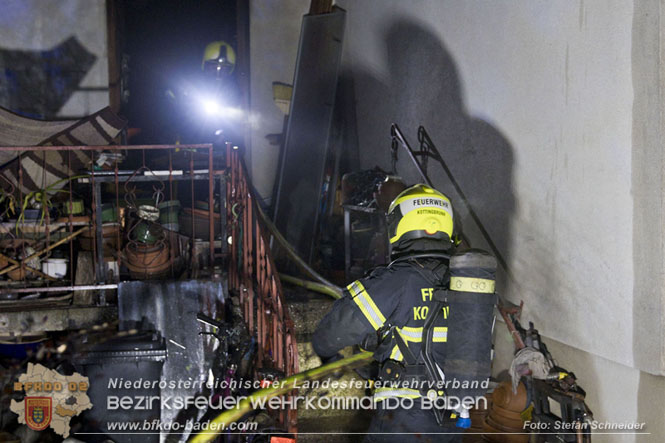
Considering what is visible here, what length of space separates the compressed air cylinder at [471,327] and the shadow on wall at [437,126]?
6.03 feet

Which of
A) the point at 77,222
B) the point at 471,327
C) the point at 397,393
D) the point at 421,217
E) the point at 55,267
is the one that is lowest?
the point at 397,393

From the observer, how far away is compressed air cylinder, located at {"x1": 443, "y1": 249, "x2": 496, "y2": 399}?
2.43 metres

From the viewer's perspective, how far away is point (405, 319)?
268 centimetres

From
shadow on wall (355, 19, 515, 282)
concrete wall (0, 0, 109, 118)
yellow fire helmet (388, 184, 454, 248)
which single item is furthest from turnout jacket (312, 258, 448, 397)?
concrete wall (0, 0, 109, 118)

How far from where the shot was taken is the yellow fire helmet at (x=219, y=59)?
8.11 metres

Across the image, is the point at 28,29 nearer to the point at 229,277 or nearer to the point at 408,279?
the point at 229,277

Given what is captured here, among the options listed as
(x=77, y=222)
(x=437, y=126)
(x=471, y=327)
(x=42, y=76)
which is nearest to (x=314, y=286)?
Answer: (x=437, y=126)

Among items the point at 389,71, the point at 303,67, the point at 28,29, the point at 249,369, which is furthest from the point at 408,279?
the point at 28,29

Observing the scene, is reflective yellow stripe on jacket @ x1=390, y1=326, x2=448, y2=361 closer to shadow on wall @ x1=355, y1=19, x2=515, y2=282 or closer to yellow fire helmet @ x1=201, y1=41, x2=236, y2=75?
shadow on wall @ x1=355, y1=19, x2=515, y2=282

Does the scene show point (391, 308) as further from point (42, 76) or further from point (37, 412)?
point (42, 76)

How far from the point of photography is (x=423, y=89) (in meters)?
5.90

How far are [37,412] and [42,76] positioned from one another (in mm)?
5633

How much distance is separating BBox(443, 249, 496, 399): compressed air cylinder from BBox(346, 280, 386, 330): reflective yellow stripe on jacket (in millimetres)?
356

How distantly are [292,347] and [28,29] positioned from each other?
7.25 m
